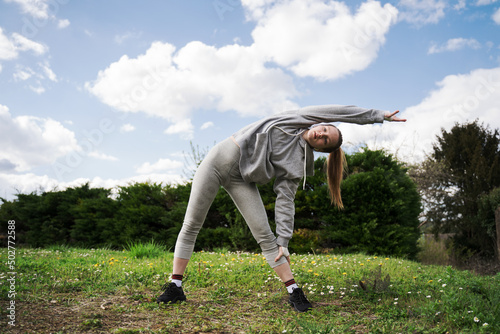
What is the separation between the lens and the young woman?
3031mm

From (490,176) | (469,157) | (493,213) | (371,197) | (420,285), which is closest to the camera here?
(420,285)

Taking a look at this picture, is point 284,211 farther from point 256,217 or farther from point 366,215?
point 366,215

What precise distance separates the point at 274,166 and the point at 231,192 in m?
0.44

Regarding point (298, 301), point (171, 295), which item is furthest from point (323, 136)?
point (171, 295)

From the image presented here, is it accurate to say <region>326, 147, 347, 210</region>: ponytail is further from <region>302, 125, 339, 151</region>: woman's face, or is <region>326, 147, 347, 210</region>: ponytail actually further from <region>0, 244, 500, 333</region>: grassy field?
<region>0, 244, 500, 333</region>: grassy field

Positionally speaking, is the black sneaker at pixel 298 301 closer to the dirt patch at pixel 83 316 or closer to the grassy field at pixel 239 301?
the grassy field at pixel 239 301

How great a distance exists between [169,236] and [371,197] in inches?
183

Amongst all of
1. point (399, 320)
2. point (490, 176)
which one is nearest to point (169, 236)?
point (399, 320)

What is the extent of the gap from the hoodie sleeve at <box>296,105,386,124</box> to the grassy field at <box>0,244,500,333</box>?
60.5 inches

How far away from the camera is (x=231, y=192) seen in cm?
321

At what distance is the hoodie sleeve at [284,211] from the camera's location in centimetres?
303

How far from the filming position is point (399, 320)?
2842 millimetres

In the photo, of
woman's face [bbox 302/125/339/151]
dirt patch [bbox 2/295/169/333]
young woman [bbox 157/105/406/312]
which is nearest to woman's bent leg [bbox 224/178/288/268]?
young woman [bbox 157/105/406/312]

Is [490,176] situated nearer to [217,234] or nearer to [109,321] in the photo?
[217,234]
